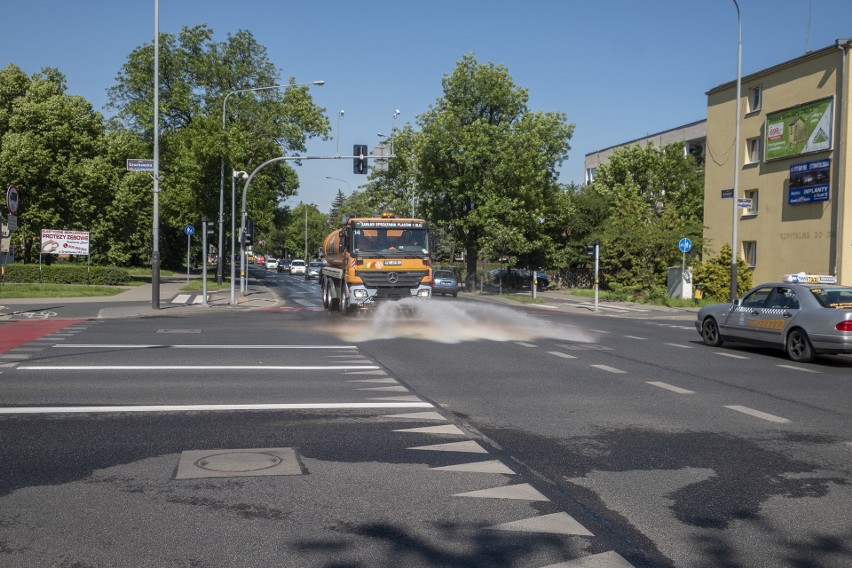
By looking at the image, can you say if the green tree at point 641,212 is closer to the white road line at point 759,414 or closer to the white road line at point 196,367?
the white road line at point 196,367

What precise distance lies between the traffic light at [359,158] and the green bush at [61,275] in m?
18.0

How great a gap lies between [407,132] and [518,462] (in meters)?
52.8

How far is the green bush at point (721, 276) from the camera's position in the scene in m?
37.7

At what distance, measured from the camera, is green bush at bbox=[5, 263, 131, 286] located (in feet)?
130

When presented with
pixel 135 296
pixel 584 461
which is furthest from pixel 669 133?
pixel 584 461

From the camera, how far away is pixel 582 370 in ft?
43.1

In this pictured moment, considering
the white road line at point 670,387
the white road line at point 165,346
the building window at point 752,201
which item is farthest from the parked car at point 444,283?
the white road line at point 670,387

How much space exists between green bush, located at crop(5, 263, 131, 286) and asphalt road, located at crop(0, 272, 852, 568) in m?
28.2

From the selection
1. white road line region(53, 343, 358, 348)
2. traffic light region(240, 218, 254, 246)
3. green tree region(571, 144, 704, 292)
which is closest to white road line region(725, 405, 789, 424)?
white road line region(53, 343, 358, 348)

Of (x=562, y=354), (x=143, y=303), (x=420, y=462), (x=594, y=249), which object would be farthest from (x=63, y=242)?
(x=420, y=462)

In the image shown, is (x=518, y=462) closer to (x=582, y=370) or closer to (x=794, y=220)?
(x=582, y=370)

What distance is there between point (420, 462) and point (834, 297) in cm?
1095

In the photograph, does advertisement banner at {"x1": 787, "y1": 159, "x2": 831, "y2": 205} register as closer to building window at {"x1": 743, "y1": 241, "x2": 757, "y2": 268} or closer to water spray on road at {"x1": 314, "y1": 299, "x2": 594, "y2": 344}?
building window at {"x1": 743, "y1": 241, "x2": 757, "y2": 268}

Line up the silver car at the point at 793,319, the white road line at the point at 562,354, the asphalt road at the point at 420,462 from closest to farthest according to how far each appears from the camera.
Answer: the asphalt road at the point at 420,462 < the silver car at the point at 793,319 < the white road line at the point at 562,354
